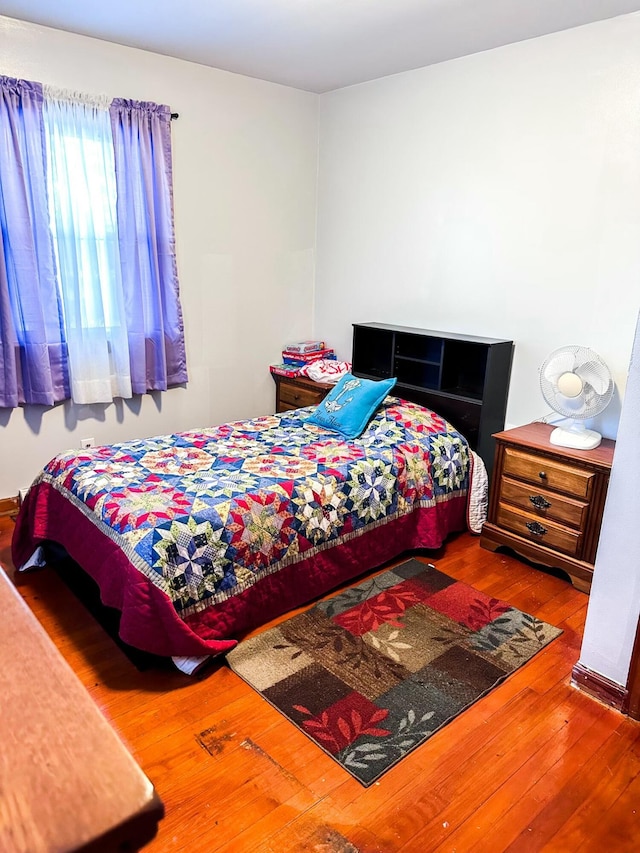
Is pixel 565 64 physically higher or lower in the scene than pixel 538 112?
higher

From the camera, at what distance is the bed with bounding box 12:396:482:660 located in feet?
7.08

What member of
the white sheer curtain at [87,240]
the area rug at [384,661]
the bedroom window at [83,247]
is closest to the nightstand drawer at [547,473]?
the area rug at [384,661]

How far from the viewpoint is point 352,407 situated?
3307 millimetres

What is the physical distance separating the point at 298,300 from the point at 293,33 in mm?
1819

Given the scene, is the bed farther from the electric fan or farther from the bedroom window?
the bedroom window

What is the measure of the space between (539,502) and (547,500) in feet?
0.13

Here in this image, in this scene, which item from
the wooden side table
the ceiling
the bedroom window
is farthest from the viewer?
the bedroom window

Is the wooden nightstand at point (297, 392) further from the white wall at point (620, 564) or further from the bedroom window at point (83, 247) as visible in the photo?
the white wall at point (620, 564)

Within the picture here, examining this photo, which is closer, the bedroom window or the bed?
the bed

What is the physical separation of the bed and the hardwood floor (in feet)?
0.76

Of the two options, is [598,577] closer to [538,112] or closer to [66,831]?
[66,831]

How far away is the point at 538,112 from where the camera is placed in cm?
306

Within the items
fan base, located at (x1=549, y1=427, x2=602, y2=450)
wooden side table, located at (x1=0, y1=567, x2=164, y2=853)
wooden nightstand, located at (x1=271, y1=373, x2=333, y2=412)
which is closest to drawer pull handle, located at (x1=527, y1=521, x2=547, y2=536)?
fan base, located at (x1=549, y1=427, x2=602, y2=450)

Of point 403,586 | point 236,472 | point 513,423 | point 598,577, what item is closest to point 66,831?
point 598,577
